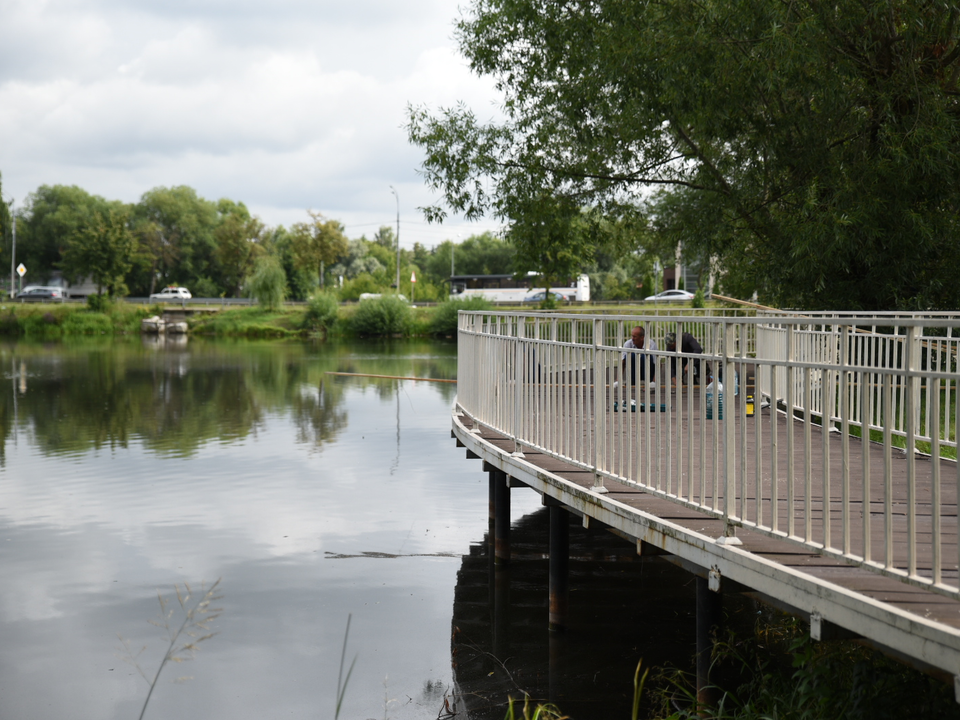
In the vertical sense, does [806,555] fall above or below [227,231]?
below

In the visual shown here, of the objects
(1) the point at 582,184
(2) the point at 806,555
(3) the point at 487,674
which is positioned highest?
(1) the point at 582,184

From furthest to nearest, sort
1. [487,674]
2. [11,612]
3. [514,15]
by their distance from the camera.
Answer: [514,15], [11,612], [487,674]

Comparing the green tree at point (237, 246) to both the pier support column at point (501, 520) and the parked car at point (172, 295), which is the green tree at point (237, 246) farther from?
the pier support column at point (501, 520)

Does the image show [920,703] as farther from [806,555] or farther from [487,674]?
[487,674]

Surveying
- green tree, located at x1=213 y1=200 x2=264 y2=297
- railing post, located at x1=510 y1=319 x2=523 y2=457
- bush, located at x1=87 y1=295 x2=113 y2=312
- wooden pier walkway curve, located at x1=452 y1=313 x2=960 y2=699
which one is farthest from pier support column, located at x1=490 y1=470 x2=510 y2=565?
green tree, located at x1=213 y1=200 x2=264 y2=297

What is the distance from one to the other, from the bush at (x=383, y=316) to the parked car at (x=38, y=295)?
34938 millimetres

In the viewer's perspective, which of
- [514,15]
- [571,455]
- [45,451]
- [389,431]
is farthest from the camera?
[389,431]

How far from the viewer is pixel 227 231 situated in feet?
309

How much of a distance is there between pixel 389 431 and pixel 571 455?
15.9 meters

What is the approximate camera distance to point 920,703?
16.0 ft

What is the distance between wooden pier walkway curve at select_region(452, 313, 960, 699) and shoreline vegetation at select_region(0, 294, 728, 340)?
50.3 metres

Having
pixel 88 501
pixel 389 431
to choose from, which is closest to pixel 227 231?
pixel 389 431

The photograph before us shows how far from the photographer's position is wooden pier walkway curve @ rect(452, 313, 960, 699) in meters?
3.78

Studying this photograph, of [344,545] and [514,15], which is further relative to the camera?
[514,15]
